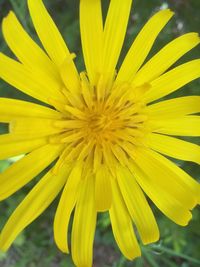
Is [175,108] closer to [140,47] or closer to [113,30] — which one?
[140,47]

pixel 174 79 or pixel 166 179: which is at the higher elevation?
pixel 174 79

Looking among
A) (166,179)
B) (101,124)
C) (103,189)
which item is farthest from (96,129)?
(166,179)

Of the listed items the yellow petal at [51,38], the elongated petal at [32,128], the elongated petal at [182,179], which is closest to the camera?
the elongated petal at [32,128]

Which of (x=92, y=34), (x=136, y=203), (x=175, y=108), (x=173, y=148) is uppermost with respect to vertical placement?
(x=92, y=34)

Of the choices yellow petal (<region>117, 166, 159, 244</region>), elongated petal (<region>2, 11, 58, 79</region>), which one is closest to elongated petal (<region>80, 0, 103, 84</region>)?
elongated petal (<region>2, 11, 58, 79</region>)

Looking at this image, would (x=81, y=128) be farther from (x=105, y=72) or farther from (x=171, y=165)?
(x=171, y=165)

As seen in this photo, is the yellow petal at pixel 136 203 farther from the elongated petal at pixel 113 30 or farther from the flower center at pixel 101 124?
the elongated petal at pixel 113 30

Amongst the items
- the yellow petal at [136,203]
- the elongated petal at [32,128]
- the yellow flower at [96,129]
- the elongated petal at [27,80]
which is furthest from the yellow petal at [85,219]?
the elongated petal at [27,80]
